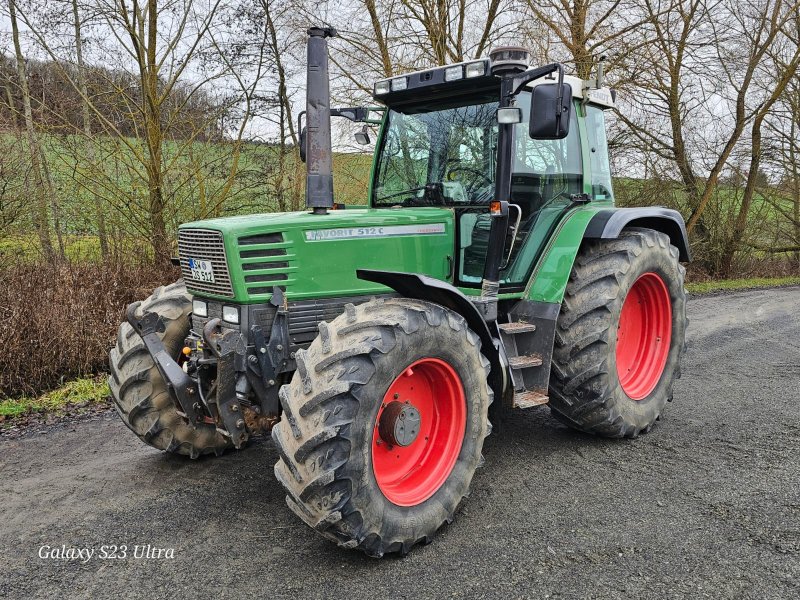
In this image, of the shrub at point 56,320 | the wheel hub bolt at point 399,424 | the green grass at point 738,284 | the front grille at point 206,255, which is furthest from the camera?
the green grass at point 738,284

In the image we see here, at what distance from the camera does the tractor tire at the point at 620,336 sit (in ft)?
13.2

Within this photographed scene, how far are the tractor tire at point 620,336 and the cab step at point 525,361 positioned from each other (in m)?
0.19

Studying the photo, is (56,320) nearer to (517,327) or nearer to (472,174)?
(472,174)

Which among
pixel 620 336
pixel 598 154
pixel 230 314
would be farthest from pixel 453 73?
pixel 620 336

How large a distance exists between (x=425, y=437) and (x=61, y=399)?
363cm

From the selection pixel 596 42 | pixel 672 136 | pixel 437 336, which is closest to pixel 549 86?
pixel 437 336

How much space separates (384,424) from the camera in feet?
10.3

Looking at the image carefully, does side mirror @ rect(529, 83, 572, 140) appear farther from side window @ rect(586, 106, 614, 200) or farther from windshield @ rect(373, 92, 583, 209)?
side window @ rect(586, 106, 614, 200)

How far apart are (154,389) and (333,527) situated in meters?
1.68

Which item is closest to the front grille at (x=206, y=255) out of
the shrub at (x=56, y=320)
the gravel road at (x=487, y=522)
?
the gravel road at (x=487, y=522)

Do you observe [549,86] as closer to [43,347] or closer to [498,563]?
[498,563]

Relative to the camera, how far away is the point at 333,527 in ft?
9.05

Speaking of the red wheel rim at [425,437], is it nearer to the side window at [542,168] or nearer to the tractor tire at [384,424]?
the tractor tire at [384,424]

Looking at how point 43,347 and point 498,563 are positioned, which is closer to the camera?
point 498,563
